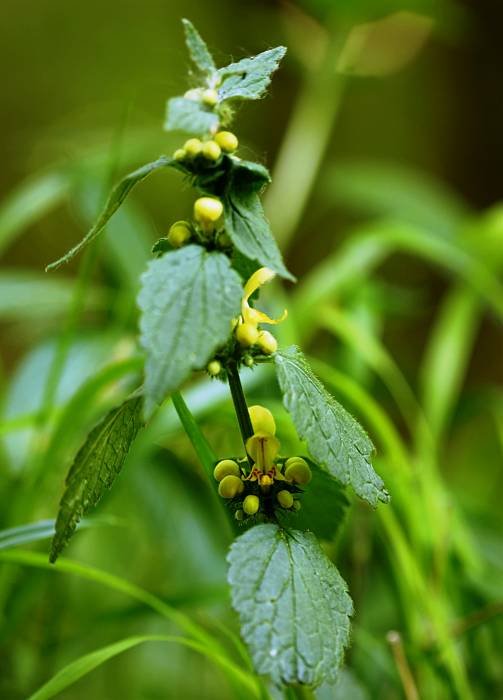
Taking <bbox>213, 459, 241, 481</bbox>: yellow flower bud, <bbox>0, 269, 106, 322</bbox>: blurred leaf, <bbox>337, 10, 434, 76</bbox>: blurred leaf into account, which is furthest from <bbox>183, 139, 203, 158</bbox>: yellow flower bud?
<bbox>337, 10, 434, 76</bbox>: blurred leaf

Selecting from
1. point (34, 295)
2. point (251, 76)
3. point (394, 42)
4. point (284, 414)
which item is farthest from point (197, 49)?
point (394, 42)

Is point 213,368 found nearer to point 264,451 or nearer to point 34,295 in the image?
point 264,451

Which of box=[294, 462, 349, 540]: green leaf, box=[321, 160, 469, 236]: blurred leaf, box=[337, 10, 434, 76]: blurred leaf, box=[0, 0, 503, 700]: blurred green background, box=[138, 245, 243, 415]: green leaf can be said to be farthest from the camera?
box=[337, 10, 434, 76]: blurred leaf

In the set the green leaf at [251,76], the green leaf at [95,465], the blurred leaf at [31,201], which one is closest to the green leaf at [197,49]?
the green leaf at [251,76]

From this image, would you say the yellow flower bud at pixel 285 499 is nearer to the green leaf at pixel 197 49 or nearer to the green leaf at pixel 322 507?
the green leaf at pixel 322 507

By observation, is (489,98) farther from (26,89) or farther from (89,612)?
(89,612)

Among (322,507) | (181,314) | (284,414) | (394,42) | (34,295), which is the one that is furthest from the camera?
(394,42)

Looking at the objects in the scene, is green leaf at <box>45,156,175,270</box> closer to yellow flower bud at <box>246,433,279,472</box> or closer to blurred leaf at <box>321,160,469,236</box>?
yellow flower bud at <box>246,433,279,472</box>
